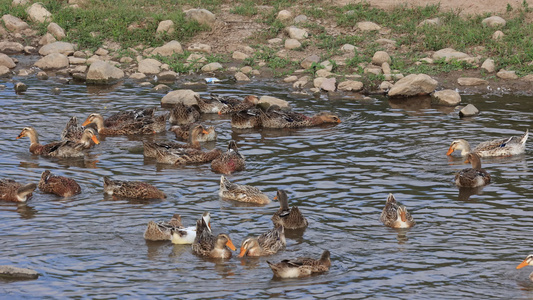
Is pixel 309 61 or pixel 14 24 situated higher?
pixel 14 24

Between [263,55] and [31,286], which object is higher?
[263,55]

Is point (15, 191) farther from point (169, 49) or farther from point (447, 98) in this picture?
point (169, 49)

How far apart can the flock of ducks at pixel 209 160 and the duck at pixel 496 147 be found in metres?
0.02

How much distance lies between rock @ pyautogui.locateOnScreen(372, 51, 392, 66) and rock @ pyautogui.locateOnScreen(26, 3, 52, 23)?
461 inches

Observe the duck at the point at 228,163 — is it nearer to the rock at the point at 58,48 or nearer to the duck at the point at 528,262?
the duck at the point at 528,262

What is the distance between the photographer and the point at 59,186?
1316 cm

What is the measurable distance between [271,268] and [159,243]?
1952 millimetres

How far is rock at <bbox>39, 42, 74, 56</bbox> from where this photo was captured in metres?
25.7

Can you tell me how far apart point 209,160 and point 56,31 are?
43.2ft

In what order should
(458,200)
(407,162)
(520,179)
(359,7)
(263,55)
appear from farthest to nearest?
(359,7)
(263,55)
(407,162)
(520,179)
(458,200)

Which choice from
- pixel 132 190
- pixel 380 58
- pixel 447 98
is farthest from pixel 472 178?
pixel 380 58

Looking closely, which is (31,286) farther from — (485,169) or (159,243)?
(485,169)

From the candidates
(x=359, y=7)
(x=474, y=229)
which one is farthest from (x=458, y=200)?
(x=359, y=7)

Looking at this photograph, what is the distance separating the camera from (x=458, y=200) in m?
13.1
